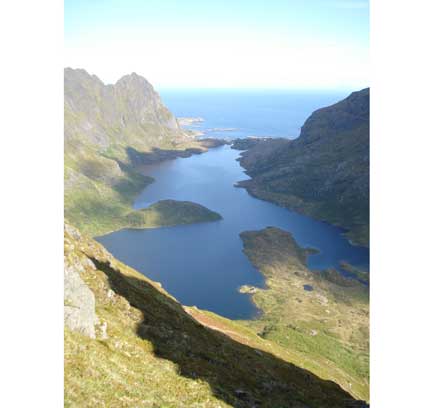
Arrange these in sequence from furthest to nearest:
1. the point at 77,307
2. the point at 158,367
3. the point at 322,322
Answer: the point at 322,322 < the point at 158,367 < the point at 77,307

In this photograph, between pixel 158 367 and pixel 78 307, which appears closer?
pixel 78 307

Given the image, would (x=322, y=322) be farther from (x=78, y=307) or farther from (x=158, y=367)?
(x=78, y=307)

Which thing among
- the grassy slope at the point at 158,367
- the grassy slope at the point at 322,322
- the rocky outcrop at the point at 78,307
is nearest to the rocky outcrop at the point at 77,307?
the rocky outcrop at the point at 78,307

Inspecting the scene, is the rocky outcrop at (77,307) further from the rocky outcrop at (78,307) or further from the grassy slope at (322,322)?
the grassy slope at (322,322)

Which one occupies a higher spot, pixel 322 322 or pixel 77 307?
pixel 77 307

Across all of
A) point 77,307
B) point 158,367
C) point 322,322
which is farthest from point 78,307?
point 322,322
